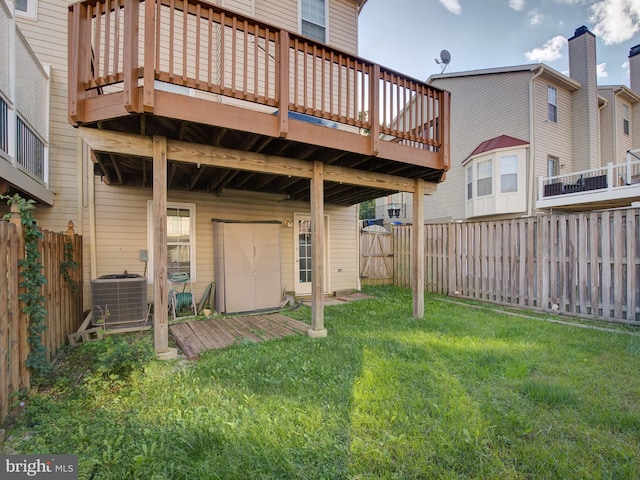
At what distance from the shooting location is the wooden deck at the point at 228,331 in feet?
12.9

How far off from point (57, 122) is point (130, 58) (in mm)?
3729

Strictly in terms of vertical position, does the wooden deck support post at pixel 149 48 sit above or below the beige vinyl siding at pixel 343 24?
below

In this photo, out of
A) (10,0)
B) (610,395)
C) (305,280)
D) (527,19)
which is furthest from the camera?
(527,19)

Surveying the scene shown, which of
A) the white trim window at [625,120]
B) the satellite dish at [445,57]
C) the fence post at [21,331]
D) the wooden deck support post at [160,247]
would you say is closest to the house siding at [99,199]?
the wooden deck support post at [160,247]

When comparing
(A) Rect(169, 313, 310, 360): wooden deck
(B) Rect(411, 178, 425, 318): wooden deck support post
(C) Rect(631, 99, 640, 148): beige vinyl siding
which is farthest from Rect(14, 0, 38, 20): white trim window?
(C) Rect(631, 99, 640, 148): beige vinyl siding

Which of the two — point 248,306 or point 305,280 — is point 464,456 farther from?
point 305,280

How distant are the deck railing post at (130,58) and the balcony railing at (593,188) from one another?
11.6m

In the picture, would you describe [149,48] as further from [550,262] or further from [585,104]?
[585,104]

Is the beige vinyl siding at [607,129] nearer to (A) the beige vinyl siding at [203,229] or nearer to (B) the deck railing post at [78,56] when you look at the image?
(A) the beige vinyl siding at [203,229]

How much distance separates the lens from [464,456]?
183 centimetres

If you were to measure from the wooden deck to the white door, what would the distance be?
2.02 metres

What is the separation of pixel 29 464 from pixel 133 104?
9.27ft

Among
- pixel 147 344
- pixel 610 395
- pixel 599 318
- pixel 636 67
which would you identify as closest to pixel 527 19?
pixel 636 67

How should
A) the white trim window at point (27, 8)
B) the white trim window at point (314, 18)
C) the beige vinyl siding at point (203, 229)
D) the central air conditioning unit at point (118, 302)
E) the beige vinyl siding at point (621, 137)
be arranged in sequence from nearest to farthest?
the central air conditioning unit at point (118, 302) → the white trim window at point (27, 8) → the beige vinyl siding at point (203, 229) → the white trim window at point (314, 18) → the beige vinyl siding at point (621, 137)
